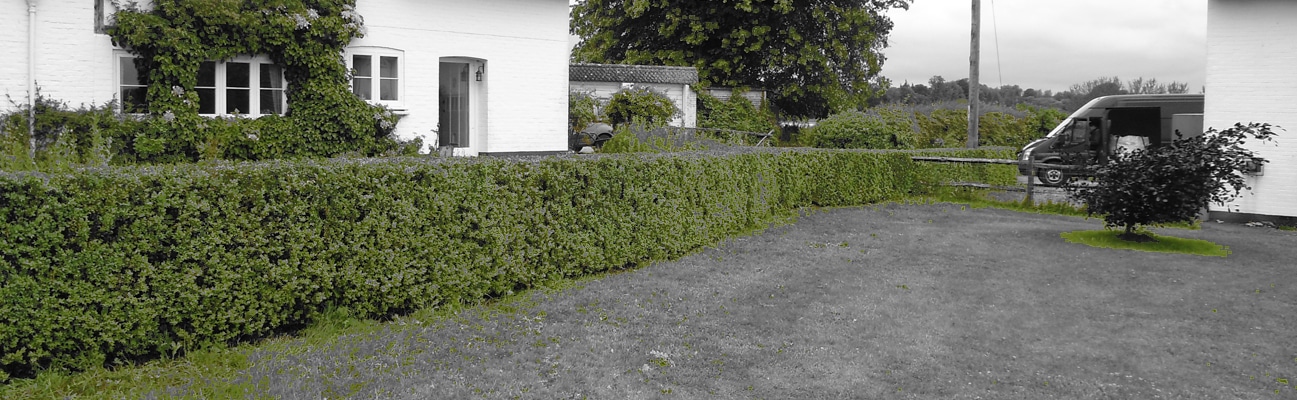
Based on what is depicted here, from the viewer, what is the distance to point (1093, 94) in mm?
56375

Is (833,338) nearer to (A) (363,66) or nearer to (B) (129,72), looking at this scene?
(A) (363,66)

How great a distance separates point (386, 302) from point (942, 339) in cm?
398

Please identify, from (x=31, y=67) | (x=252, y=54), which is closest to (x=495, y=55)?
(x=252, y=54)

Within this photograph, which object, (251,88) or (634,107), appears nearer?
(251,88)

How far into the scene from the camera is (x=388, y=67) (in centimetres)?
1612

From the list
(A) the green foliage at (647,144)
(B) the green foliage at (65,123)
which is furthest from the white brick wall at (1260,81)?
(B) the green foliage at (65,123)

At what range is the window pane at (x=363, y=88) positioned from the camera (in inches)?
623

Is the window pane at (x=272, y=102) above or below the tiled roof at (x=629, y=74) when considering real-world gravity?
below

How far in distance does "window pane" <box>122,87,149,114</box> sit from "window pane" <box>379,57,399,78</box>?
3712 millimetres

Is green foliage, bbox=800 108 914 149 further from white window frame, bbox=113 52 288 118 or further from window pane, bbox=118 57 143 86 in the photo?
window pane, bbox=118 57 143 86

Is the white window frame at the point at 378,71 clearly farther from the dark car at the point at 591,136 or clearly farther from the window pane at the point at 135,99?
the dark car at the point at 591,136

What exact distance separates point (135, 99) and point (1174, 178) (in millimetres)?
14130

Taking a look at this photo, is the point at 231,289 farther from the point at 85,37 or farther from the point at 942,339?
the point at 85,37

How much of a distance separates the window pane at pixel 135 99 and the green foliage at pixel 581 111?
935cm
